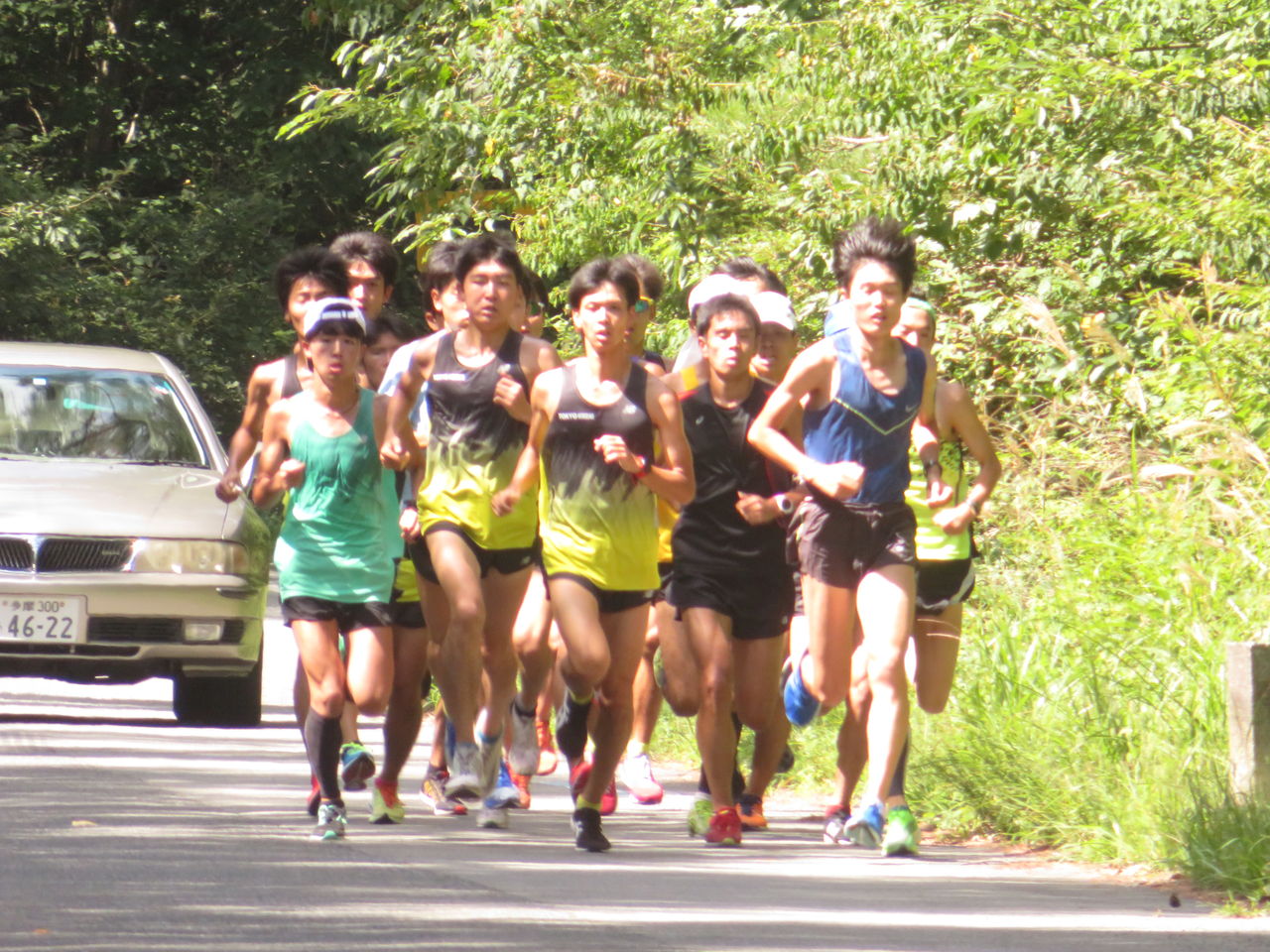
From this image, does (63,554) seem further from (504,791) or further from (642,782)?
(504,791)

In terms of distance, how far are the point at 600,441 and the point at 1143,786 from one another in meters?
2.07

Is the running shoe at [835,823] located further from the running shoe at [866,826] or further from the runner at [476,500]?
the runner at [476,500]

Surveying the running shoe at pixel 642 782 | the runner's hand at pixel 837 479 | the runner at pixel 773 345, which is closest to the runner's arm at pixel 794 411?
the runner's hand at pixel 837 479

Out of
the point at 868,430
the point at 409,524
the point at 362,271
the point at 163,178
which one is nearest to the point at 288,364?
the point at 362,271

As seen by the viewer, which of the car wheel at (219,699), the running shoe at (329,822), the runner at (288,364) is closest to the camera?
the running shoe at (329,822)

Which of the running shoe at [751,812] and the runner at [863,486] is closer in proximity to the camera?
the runner at [863,486]

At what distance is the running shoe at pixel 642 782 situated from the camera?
10.5m

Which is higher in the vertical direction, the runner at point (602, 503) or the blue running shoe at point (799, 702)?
the runner at point (602, 503)

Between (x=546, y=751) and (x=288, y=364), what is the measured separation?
242 cm

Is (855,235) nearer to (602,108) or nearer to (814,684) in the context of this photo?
(814,684)

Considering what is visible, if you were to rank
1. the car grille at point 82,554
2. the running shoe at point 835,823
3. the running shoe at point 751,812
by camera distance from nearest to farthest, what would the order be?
the running shoe at point 835,823, the running shoe at point 751,812, the car grille at point 82,554

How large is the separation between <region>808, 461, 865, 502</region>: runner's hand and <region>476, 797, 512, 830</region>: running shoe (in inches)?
66.2

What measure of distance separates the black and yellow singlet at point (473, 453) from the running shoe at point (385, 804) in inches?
35.8

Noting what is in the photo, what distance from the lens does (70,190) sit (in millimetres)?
31094
